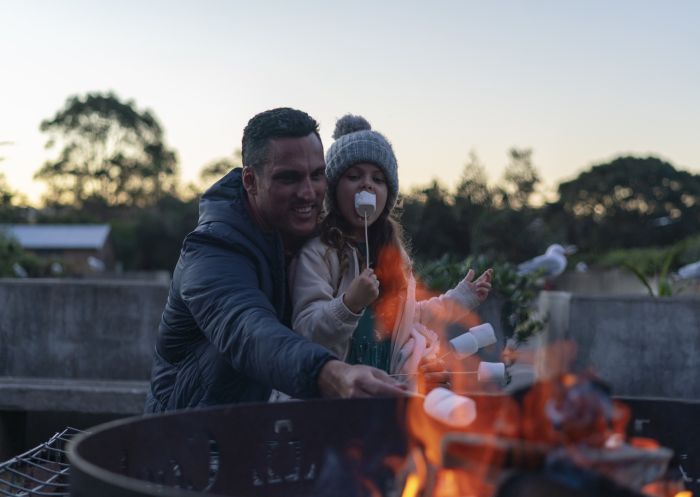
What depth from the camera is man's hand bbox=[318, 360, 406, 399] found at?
189cm

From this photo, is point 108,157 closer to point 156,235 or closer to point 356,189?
point 156,235

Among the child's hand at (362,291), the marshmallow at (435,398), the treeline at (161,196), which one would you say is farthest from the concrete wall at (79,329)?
the treeline at (161,196)

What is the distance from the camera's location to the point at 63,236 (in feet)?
191

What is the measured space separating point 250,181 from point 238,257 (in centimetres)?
30

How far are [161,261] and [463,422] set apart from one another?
5569 centimetres

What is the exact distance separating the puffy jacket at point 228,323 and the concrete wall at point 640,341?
414 cm

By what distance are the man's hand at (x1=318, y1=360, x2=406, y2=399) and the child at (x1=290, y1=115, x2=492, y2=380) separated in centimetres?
53

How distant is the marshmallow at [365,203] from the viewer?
2.83m

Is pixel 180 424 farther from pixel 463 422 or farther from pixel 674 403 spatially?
pixel 674 403

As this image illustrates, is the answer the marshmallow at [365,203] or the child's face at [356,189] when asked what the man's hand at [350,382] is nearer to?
the marshmallow at [365,203]

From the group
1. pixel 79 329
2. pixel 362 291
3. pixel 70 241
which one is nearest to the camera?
pixel 362 291

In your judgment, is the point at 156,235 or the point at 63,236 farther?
the point at 63,236

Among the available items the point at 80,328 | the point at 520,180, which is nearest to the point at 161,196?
the point at 520,180

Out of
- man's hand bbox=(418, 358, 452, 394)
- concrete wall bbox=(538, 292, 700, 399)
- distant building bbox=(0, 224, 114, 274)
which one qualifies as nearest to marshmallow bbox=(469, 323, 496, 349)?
man's hand bbox=(418, 358, 452, 394)
